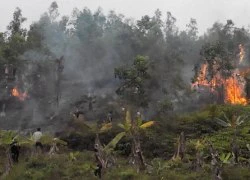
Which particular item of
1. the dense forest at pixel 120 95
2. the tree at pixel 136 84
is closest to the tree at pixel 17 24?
the dense forest at pixel 120 95

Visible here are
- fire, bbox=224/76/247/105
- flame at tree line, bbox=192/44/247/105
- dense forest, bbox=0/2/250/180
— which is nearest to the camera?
dense forest, bbox=0/2/250/180

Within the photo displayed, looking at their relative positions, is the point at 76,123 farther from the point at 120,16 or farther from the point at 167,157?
the point at 120,16

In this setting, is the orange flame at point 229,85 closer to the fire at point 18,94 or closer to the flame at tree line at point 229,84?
the flame at tree line at point 229,84

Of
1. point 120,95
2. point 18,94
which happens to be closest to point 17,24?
point 18,94

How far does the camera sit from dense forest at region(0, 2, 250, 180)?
25.4 meters

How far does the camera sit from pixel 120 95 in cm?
4753

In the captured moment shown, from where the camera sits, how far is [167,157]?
32.3m

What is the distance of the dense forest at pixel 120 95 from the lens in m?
25.4

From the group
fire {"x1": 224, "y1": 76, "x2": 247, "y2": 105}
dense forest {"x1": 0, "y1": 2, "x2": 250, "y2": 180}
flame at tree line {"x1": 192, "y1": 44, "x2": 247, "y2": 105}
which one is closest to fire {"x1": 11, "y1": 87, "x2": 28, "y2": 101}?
dense forest {"x1": 0, "y1": 2, "x2": 250, "y2": 180}

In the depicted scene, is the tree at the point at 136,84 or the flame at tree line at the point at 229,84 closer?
the tree at the point at 136,84

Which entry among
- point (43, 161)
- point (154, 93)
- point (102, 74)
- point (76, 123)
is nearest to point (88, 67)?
point (102, 74)

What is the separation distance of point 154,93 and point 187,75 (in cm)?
1639

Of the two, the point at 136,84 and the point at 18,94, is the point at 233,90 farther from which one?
the point at 18,94

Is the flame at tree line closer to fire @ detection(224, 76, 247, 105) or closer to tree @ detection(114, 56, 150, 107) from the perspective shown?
fire @ detection(224, 76, 247, 105)
